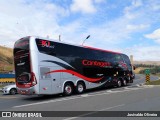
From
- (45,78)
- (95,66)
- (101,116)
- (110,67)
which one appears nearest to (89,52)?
(95,66)

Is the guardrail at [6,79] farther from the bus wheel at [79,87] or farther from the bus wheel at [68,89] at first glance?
the bus wheel at [68,89]

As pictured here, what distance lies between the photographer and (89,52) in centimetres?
2225

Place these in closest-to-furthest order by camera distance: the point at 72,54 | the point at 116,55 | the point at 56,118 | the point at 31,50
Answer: the point at 56,118 < the point at 31,50 < the point at 72,54 < the point at 116,55

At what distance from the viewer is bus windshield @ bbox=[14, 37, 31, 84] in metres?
17.1

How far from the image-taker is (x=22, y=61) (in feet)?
57.6

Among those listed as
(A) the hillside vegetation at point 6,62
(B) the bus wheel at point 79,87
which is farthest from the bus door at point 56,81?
(A) the hillside vegetation at point 6,62

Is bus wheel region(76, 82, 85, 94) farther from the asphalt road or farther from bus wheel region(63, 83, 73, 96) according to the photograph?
the asphalt road

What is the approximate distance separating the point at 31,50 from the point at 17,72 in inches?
91.3

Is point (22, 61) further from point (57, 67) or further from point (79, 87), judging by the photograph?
point (79, 87)

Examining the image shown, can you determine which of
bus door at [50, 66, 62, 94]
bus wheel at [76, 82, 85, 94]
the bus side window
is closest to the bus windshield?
the bus side window

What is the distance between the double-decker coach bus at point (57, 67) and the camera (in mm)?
17000

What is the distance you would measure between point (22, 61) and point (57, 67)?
2487mm

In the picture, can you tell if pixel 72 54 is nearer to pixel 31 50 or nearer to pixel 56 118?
pixel 31 50

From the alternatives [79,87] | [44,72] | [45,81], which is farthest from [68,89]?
[44,72]
